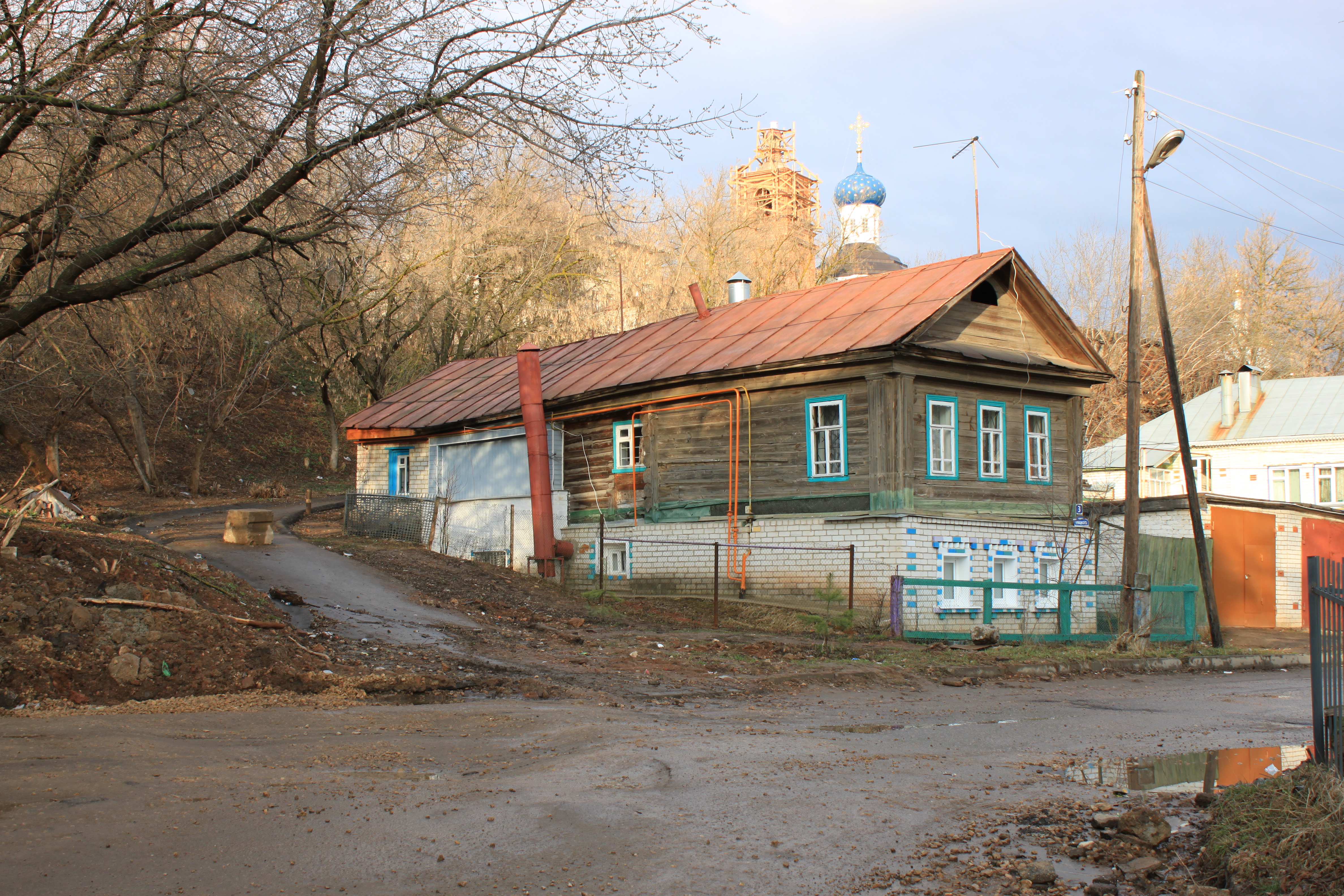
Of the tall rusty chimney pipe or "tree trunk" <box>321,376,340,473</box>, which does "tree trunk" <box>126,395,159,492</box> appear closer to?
"tree trunk" <box>321,376,340,473</box>

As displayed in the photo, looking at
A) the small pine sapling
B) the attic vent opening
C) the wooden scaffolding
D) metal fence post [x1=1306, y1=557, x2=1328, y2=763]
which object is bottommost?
the small pine sapling

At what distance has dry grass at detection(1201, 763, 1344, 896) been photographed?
4832 millimetres

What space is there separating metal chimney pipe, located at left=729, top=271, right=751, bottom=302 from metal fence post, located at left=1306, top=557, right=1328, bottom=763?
71.2ft

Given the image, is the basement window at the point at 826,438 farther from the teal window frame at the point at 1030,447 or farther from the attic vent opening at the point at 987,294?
the teal window frame at the point at 1030,447

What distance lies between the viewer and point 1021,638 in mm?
19078

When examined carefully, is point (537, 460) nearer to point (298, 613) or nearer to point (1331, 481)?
point (298, 613)

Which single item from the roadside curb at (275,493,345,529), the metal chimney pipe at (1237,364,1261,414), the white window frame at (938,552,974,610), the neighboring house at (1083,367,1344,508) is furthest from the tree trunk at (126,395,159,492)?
the metal chimney pipe at (1237,364,1261,414)

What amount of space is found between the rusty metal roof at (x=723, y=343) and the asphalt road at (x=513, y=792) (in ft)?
35.8

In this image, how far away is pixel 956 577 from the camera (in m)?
20.5

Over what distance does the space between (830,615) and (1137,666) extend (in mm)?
5022

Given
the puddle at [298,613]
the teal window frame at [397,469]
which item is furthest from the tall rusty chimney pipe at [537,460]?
the puddle at [298,613]

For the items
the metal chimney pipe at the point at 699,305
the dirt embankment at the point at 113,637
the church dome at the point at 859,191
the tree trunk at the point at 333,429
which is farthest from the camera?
the church dome at the point at 859,191

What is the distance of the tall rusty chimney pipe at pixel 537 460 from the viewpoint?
935 inches

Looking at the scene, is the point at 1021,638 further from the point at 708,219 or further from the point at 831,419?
the point at 708,219
